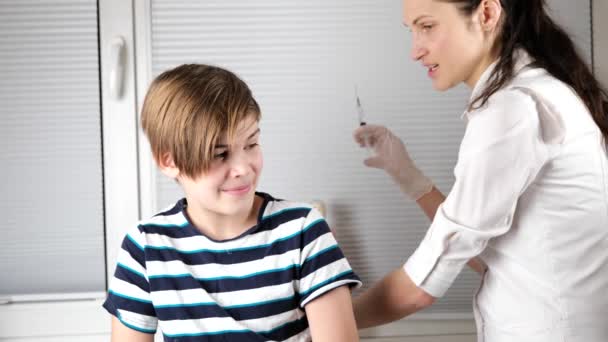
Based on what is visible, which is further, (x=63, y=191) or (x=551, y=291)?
(x=63, y=191)

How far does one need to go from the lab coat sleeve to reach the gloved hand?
0.33 meters

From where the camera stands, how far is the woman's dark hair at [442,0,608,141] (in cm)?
116

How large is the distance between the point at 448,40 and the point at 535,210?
1.06 ft

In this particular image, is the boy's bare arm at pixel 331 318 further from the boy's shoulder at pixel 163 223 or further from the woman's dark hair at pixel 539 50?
the woman's dark hair at pixel 539 50

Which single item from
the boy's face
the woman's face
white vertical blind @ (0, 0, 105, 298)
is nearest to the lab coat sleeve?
the woman's face

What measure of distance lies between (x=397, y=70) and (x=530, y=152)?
58cm

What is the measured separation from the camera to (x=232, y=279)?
1126mm

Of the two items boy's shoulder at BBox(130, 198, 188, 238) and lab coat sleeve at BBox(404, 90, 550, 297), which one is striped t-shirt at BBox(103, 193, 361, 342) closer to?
boy's shoulder at BBox(130, 198, 188, 238)

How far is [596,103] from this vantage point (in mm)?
1173

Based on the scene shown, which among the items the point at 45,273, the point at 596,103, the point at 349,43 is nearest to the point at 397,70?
the point at 349,43

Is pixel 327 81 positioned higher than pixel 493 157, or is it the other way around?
pixel 327 81

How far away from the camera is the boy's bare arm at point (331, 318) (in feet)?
3.63

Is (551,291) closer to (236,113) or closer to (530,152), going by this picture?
(530,152)

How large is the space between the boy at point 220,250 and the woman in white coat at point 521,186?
0.57ft
